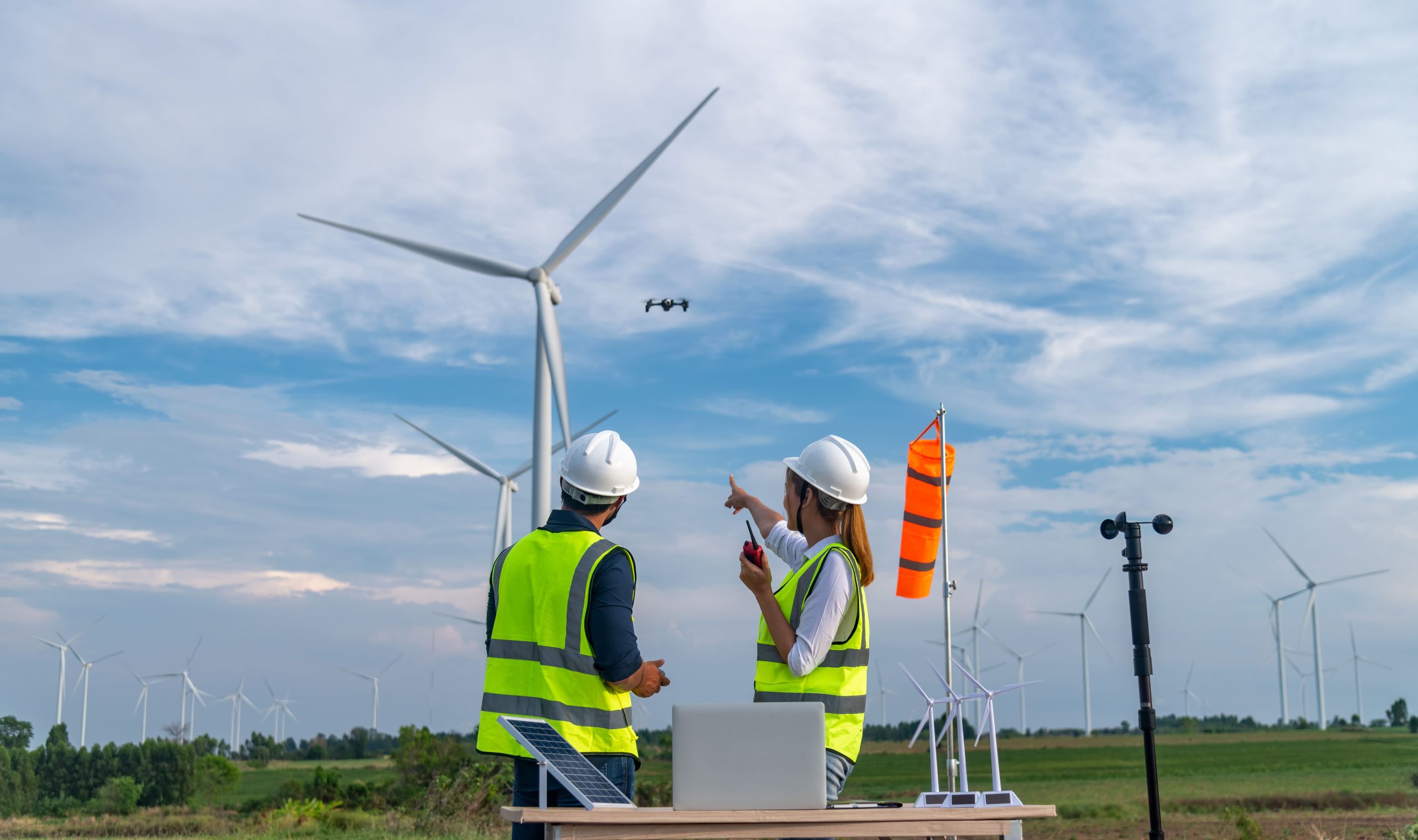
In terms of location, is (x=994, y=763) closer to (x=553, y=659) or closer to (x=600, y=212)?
(x=553, y=659)

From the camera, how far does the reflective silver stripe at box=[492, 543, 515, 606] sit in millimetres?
5301

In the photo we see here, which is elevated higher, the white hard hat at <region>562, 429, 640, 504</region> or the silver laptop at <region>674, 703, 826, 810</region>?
the white hard hat at <region>562, 429, 640, 504</region>

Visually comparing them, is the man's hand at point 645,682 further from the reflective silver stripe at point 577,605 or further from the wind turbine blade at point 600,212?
the wind turbine blade at point 600,212

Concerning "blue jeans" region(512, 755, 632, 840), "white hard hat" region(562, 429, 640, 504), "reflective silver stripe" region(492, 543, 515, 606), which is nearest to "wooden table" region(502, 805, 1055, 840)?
"blue jeans" region(512, 755, 632, 840)

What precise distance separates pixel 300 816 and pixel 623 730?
18385mm

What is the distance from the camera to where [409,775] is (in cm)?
2317

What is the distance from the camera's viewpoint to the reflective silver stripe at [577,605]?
503cm

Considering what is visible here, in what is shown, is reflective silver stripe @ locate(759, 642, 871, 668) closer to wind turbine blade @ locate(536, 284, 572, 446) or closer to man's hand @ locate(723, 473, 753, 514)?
man's hand @ locate(723, 473, 753, 514)

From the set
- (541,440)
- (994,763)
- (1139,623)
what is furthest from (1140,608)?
(541,440)

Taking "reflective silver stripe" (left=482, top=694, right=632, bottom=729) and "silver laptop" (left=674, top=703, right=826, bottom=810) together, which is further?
"reflective silver stripe" (left=482, top=694, right=632, bottom=729)

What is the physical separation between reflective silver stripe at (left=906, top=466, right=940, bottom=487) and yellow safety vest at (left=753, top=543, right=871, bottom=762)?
9144 millimetres

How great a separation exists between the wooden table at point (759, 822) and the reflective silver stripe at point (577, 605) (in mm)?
980

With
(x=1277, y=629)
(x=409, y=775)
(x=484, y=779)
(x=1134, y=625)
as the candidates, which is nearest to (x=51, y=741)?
(x=409, y=775)

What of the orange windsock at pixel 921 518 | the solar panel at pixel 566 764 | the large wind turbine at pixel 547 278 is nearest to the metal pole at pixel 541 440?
the large wind turbine at pixel 547 278
